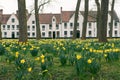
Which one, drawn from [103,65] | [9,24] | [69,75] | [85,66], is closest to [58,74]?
[69,75]

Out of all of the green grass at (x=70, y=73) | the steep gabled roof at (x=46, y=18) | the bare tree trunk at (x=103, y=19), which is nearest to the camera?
the green grass at (x=70, y=73)

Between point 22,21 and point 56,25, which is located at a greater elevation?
point 56,25

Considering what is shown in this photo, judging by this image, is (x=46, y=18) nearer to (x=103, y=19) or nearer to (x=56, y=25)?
(x=56, y=25)

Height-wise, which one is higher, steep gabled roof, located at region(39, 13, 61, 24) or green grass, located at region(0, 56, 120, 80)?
steep gabled roof, located at region(39, 13, 61, 24)

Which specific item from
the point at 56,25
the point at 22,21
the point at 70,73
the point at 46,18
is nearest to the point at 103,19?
the point at 22,21

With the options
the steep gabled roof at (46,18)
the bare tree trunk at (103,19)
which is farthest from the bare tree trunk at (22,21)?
the steep gabled roof at (46,18)

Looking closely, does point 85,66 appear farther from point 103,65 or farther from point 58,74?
point 103,65

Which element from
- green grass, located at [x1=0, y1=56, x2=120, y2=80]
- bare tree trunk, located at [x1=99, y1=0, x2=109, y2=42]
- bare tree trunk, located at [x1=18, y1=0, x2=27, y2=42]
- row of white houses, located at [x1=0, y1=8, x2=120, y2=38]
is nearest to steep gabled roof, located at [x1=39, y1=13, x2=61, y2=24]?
row of white houses, located at [x1=0, y1=8, x2=120, y2=38]

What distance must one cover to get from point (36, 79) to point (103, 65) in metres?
2.31

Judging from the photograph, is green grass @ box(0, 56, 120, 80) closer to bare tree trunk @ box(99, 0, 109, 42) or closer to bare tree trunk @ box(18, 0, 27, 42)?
bare tree trunk @ box(99, 0, 109, 42)

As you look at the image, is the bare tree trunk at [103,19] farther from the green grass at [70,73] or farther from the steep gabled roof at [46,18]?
the steep gabled roof at [46,18]

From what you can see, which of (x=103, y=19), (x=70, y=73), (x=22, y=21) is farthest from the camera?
(x=22, y=21)

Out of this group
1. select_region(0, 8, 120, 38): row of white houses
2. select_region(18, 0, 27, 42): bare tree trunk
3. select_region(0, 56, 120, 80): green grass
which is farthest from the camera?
select_region(0, 8, 120, 38): row of white houses

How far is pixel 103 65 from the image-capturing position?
8.09 m
